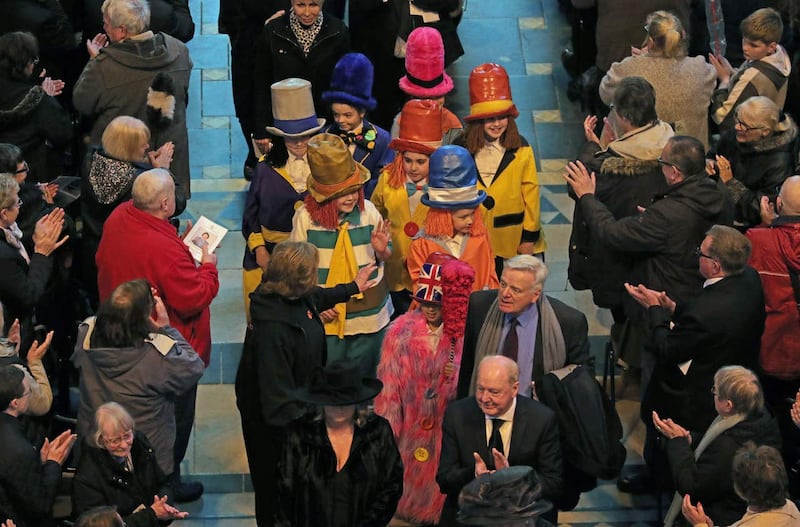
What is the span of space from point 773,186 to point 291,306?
317cm

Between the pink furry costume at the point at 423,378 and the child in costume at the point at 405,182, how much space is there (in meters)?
0.90

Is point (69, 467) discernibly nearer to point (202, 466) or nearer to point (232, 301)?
point (202, 466)

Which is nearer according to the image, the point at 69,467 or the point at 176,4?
the point at 69,467

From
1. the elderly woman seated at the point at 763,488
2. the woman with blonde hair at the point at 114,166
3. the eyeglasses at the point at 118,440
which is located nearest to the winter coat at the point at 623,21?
the woman with blonde hair at the point at 114,166

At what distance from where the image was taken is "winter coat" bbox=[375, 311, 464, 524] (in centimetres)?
745

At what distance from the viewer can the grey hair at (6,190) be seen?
7.80 metres

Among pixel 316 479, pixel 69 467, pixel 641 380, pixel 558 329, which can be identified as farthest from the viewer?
pixel 641 380

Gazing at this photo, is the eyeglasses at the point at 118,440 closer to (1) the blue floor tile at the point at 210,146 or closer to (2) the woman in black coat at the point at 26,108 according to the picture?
(2) the woman in black coat at the point at 26,108

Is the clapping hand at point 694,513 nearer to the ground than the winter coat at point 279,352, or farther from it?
nearer to the ground

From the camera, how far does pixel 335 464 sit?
6410mm

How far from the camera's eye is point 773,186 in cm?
866

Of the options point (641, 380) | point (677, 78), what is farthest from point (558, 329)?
point (677, 78)

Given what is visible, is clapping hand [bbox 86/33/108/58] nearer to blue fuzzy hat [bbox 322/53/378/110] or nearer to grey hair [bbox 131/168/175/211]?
blue fuzzy hat [bbox 322/53/378/110]

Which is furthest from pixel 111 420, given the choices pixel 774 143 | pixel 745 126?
pixel 774 143
